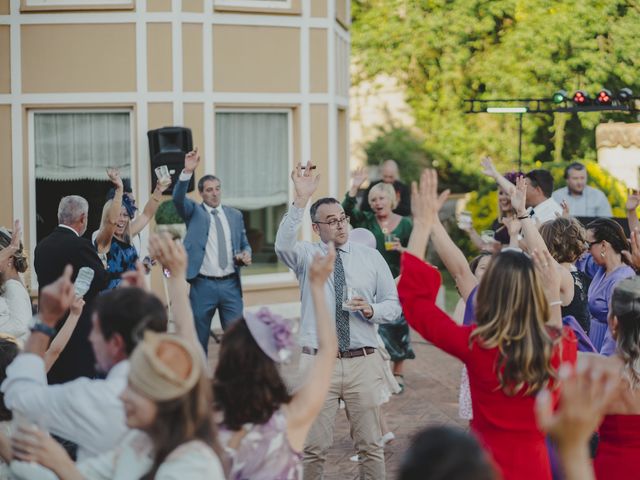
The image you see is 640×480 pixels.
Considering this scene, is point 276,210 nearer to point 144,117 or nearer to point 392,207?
point 144,117

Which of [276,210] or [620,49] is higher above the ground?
[620,49]

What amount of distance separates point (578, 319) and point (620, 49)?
18089 mm

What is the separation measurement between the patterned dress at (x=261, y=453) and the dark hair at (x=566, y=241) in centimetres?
Result: 317

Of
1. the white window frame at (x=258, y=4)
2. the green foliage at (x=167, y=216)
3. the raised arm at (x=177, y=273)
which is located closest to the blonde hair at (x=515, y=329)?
the raised arm at (x=177, y=273)

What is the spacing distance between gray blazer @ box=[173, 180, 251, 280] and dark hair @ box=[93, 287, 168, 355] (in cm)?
645

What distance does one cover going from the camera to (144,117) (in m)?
15.0

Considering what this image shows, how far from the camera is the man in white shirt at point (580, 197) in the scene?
1220cm

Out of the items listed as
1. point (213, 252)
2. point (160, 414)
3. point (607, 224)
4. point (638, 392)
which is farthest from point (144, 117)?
point (160, 414)

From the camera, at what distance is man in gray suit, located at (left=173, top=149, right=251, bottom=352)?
10453 mm

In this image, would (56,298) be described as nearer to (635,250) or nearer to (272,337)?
(272,337)

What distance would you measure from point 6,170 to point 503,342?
11564 mm

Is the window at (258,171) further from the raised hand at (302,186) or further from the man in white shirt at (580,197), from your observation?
the raised hand at (302,186)

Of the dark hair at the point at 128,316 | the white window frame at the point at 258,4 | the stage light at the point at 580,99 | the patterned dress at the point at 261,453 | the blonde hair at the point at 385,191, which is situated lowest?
the patterned dress at the point at 261,453

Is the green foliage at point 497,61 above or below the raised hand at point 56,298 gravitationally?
above
